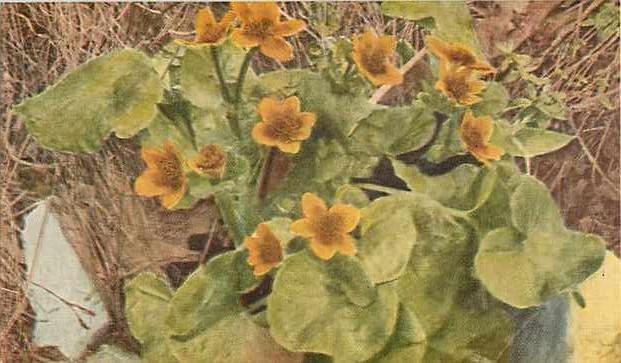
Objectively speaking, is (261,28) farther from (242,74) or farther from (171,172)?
(171,172)

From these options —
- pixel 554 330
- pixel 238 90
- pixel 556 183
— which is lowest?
pixel 554 330

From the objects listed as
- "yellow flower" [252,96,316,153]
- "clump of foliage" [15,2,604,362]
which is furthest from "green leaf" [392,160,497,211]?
"yellow flower" [252,96,316,153]

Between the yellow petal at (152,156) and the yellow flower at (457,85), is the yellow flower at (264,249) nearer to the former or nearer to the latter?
the yellow petal at (152,156)

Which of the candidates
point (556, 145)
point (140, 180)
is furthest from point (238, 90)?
point (556, 145)

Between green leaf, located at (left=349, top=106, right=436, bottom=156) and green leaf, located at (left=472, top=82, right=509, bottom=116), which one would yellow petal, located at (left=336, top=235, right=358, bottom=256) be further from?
green leaf, located at (left=472, top=82, right=509, bottom=116)

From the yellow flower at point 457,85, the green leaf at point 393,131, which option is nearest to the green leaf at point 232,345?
the green leaf at point 393,131

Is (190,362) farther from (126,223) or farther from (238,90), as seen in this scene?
(238,90)
